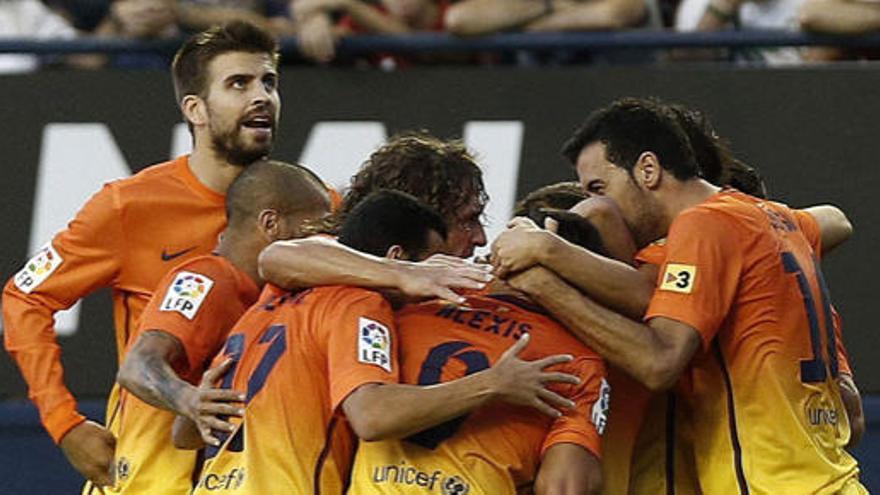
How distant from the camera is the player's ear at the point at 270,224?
6.25 m

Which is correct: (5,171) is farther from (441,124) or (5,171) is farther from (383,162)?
(383,162)

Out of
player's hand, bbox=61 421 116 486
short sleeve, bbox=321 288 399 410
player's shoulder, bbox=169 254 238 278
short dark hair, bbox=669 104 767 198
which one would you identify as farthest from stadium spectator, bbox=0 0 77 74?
short sleeve, bbox=321 288 399 410

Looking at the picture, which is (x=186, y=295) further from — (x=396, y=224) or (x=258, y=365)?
(x=396, y=224)

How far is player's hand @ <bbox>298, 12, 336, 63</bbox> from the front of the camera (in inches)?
339

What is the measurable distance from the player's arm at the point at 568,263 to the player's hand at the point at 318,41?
318cm

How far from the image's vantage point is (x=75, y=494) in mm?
8648

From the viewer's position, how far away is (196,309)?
5.95 meters

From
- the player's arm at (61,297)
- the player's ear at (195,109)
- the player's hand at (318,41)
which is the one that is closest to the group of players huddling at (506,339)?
the player's arm at (61,297)

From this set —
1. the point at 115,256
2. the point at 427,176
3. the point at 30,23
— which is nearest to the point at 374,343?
the point at 427,176

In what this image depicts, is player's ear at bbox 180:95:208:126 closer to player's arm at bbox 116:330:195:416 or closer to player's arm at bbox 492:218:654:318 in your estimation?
player's arm at bbox 116:330:195:416

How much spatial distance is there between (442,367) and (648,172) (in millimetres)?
983

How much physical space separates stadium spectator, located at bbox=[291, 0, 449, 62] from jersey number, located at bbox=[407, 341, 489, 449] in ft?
11.6

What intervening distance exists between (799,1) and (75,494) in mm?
3745

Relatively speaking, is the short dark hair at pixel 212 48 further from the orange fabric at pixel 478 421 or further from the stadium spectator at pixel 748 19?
the stadium spectator at pixel 748 19
